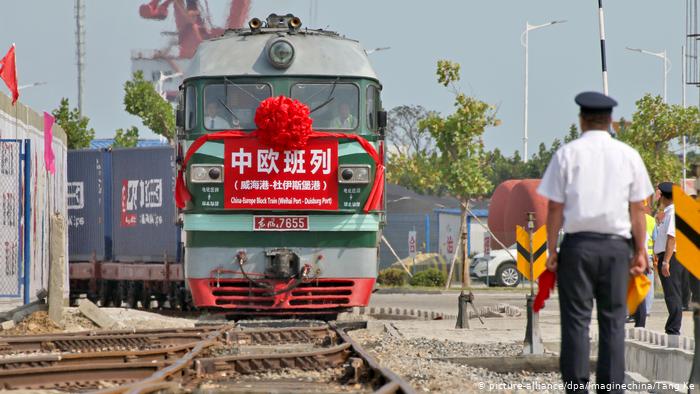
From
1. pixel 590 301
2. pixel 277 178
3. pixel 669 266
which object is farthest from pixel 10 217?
pixel 590 301

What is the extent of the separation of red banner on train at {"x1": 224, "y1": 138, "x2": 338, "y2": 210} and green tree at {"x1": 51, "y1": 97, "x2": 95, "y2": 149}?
33.8 meters

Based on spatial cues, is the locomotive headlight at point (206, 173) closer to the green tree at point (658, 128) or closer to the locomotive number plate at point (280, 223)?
the locomotive number plate at point (280, 223)

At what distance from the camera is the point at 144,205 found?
28.2m

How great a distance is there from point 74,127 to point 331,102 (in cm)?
3421

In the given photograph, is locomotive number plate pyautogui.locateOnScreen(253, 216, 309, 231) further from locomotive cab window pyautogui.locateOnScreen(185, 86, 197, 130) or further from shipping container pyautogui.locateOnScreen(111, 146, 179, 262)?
shipping container pyautogui.locateOnScreen(111, 146, 179, 262)

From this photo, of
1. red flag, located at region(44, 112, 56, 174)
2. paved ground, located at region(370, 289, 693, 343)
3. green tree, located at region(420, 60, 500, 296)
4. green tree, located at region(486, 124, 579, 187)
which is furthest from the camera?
green tree, located at region(486, 124, 579, 187)

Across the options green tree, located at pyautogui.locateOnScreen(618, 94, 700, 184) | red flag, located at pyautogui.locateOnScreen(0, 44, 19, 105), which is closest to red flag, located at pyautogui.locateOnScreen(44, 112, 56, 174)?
red flag, located at pyautogui.locateOnScreen(0, 44, 19, 105)

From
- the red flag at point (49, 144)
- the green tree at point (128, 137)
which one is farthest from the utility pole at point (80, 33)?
the red flag at point (49, 144)

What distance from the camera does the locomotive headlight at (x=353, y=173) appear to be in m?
17.2

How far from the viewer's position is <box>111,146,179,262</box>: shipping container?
27.4m

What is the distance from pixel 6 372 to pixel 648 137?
4146cm

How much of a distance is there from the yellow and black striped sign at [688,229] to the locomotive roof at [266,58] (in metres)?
8.90

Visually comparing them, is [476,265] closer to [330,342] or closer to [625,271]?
[330,342]

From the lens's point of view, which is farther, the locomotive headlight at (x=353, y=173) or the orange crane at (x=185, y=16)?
the orange crane at (x=185, y=16)
